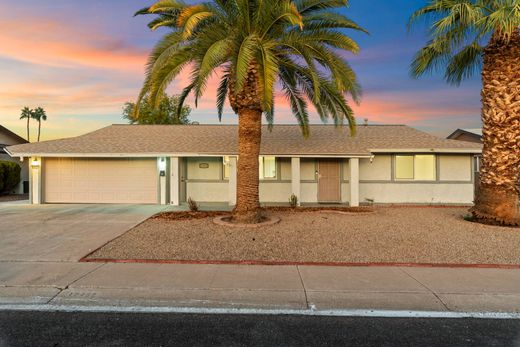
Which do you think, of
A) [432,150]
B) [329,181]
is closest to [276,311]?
[329,181]

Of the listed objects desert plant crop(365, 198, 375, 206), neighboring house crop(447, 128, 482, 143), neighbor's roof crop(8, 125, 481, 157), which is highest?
neighboring house crop(447, 128, 482, 143)

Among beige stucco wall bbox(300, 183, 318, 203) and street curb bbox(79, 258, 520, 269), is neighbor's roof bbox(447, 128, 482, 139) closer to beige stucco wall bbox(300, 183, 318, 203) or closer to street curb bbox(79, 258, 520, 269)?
beige stucco wall bbox(300, 183, 318, 203)

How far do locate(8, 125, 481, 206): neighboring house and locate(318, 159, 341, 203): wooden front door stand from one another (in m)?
0.05

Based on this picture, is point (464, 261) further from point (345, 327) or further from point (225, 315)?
point (225, 315)

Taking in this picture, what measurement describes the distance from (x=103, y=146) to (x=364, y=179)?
13.4 metres

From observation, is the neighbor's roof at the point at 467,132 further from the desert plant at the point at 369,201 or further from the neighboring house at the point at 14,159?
the neighboring house at the point at 14,159

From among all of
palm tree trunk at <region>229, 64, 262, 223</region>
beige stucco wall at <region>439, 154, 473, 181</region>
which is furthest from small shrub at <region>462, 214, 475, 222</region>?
palm tree trunk at <region>229, 64, 262, 223</region>

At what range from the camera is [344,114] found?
38.0 ft

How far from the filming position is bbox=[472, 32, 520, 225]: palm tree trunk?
1089 cm

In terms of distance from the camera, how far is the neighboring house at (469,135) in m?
26.7

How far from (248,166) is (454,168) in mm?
11927

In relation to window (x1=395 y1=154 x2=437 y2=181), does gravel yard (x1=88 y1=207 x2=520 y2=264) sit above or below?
below

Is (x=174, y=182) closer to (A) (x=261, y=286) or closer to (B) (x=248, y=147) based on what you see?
(B) (x=248, y=147)

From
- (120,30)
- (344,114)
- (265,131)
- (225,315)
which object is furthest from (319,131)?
(225,315)
